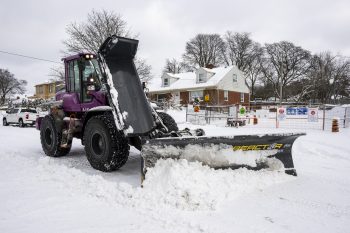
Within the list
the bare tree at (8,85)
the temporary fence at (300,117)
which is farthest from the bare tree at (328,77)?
the bare tree at (8,85)

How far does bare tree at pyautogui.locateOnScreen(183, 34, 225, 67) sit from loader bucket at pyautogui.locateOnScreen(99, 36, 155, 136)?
49.3 meters

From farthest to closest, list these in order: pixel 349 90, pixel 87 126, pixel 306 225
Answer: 1. pixel 349 90
2. pixel 87 126
3. pixel 306 225

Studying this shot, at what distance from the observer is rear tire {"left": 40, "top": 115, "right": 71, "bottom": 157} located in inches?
275

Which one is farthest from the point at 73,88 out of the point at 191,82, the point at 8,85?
the point at 8,85

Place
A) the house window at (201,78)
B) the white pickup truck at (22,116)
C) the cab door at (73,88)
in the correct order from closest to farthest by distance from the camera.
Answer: the cab door at (73,88)
the white pickup truck at (22,116)
the house window at (201,78)

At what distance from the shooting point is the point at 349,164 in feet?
22.0

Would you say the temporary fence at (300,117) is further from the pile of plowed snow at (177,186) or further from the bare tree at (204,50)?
the bare tree at (204,50)

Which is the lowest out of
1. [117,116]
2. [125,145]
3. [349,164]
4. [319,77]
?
[349,164]

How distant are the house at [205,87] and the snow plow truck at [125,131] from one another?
1094 inches

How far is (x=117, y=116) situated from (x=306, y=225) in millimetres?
3196

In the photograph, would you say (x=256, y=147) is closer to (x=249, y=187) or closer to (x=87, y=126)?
(x=249, y=187)

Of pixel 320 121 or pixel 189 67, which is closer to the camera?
pixel 320 121

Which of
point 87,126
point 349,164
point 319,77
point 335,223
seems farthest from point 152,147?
point 319,77

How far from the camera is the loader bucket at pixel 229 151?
443cm
